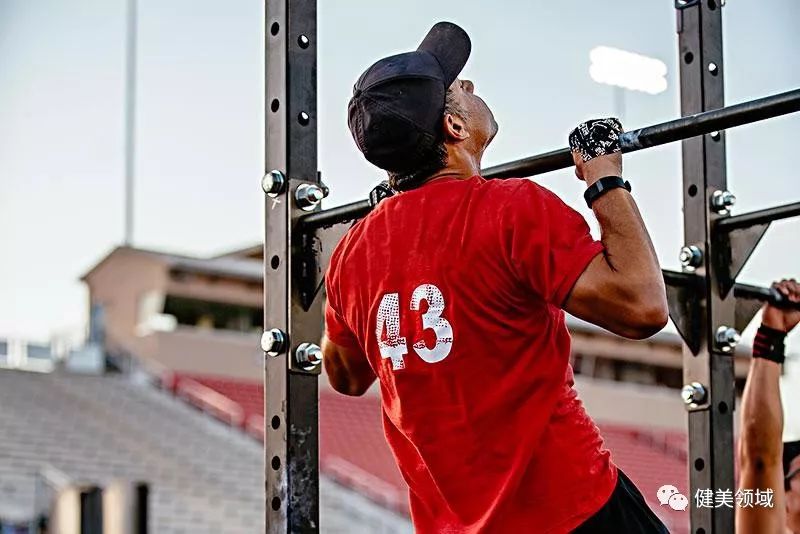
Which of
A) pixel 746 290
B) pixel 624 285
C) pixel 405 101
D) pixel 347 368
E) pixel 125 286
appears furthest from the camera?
pixel 125 286

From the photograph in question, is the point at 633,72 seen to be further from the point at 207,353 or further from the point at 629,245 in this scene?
the point at 207,353

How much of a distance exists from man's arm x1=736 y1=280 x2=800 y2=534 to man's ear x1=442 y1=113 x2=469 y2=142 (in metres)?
0.98

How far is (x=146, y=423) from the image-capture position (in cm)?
1257

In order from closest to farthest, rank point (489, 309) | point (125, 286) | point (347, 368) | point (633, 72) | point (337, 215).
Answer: point (489, 309), point (347, 368), point (337, 215), point (633, 72), point (125, 286)

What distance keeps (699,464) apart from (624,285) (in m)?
1.01

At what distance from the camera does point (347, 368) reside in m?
1.90

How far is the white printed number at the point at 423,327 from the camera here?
1.57 metres

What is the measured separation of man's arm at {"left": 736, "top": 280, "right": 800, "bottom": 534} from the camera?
7.71 ft

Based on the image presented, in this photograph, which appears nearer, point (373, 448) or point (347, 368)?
point (347, 368)

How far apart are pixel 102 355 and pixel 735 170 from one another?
13.1m

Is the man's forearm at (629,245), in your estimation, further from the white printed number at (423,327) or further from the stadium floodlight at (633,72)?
the stadium floodlight at (633,72)

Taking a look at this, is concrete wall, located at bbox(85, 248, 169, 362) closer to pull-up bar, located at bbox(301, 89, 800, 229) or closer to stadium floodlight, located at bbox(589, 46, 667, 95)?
stadium floodlight, located at bbox(589, 46, 667, 95)

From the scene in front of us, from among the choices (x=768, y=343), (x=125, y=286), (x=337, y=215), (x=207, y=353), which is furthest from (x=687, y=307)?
(x=125, y=286)

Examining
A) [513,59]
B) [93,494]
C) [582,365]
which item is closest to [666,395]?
[582,365]
